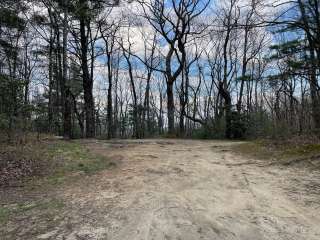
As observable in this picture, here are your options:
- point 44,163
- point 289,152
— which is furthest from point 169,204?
point 289,152

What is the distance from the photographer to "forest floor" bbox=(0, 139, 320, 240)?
17.1 feet

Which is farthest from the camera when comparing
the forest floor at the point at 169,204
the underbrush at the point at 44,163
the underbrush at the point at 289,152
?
the underbrush at the point at 289,152

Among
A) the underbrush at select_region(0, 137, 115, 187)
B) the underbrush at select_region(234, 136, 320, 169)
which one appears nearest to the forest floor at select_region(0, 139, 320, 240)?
the underbrush at select_region(0, 137, 115, 187)

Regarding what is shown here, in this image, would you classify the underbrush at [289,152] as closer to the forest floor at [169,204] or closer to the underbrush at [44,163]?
the forest floor at [169,204]

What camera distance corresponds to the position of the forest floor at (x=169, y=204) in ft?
17.1

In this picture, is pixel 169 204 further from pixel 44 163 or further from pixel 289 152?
pixel 289 152

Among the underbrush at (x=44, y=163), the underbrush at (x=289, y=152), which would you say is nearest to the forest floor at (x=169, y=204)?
the underbrush at (x=44, y=163)

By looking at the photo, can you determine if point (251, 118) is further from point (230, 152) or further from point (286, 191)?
point (286, 191)

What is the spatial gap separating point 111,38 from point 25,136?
19.8 meters

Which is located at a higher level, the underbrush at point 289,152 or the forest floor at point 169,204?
the underbrush at point 289,152

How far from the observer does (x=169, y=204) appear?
6359 mm

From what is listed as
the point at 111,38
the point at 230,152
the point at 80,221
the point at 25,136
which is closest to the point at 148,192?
the point at 80,221

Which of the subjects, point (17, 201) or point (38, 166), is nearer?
point (17, 201)

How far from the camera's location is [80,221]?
575 cm
